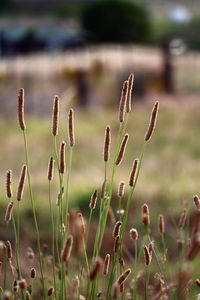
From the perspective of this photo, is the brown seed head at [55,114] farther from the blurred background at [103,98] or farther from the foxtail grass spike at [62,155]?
the blurred background at [103,98]

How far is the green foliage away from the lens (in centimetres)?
2080

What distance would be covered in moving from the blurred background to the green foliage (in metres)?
0.03

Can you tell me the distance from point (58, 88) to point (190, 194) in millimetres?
5616

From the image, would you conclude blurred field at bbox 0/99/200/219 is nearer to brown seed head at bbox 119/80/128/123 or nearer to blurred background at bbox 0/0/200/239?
blurred background at bbox 0/0/200/239

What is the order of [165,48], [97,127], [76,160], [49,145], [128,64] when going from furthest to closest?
[165,48] < [128,64] < [97,127] < [49,145] < [76,160]

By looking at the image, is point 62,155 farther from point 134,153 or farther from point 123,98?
point 134,153

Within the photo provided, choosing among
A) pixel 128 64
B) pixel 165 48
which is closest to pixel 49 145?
pixel 128 64

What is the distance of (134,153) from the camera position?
7551 mm

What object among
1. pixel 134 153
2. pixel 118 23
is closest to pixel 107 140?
pixel 134 153

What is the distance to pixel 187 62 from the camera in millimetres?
13312

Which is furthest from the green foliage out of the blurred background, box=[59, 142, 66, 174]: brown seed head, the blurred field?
box=[59, 142, 66, 174]: brown seed head

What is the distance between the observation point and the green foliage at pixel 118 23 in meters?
20.8

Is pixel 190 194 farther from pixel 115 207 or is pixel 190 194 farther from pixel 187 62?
pixel 187 62

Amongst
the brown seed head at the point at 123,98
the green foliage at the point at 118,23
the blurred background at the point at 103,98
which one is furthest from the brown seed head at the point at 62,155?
the green foliage at the point at 118,23
